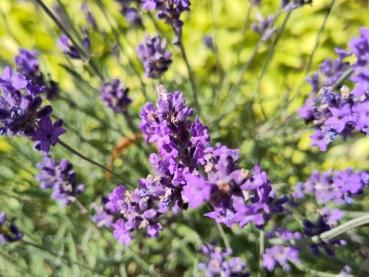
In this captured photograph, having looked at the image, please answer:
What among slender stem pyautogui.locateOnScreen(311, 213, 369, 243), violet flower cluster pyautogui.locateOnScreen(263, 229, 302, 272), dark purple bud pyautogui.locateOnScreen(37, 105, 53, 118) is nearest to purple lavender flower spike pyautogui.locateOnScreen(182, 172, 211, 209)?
slender stem pyautogui.locateOnScreen(311, 213, 369, 243)

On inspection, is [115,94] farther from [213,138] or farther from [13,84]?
[13,84]

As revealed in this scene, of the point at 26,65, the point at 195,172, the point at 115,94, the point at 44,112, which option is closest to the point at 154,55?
the point at 115,94

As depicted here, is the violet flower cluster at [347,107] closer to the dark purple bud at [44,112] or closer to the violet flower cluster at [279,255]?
the violet flower cluster at [279,255]

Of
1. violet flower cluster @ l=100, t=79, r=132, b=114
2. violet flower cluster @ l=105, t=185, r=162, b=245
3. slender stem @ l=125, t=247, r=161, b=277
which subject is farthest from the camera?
violet flower cluster @ l=100, t=79, r=132, b=114

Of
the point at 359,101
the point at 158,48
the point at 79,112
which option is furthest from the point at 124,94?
the point at 359,101

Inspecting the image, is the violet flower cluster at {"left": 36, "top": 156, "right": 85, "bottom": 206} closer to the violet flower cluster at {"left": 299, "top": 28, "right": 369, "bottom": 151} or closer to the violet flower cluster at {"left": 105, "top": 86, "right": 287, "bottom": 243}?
the violet flower cluster at {"left": 105, "top": 86, "right": 287, "bottom": 243}

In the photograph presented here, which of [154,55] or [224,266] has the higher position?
[154,55]
